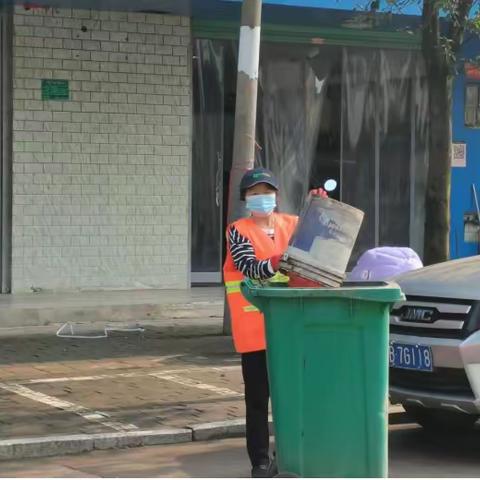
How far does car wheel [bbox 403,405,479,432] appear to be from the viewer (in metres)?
7.36

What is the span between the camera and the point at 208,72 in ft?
48.7

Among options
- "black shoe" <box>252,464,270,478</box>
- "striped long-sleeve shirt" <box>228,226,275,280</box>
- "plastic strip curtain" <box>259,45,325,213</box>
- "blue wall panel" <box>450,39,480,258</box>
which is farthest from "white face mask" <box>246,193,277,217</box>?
"blue wall panel" <box>450,39,480,258</box>

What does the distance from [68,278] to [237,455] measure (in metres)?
7.31

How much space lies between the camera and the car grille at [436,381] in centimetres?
619

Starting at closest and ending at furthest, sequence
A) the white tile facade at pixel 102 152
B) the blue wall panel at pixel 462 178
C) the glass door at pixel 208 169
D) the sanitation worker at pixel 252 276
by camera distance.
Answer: the sanitation worker at pixel 252 276 → the white tile facade at pixel 102 152 → the glass door at pixel 208 169 → the blue wall panel at pixel 462 178

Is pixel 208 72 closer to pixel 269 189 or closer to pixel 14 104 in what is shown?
→ pixel 14 104

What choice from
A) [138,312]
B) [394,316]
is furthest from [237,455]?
[138,312]

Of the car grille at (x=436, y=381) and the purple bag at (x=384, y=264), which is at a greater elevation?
the purple bag at (x=384, y=264)

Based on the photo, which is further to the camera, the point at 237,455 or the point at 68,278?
the point at 68,278

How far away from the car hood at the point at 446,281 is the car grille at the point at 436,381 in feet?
1.68

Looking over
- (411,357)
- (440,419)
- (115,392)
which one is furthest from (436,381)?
(115,392)

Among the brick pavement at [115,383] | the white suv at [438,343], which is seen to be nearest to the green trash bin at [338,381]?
the white suv at [438,343]

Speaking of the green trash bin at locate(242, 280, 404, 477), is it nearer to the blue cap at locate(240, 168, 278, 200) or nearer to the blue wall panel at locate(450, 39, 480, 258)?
the blue cap at locate(240, 168, 278, 200)

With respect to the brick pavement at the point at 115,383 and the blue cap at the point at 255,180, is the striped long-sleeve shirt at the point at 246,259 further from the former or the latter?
the brick pavement at the point at 115,383
